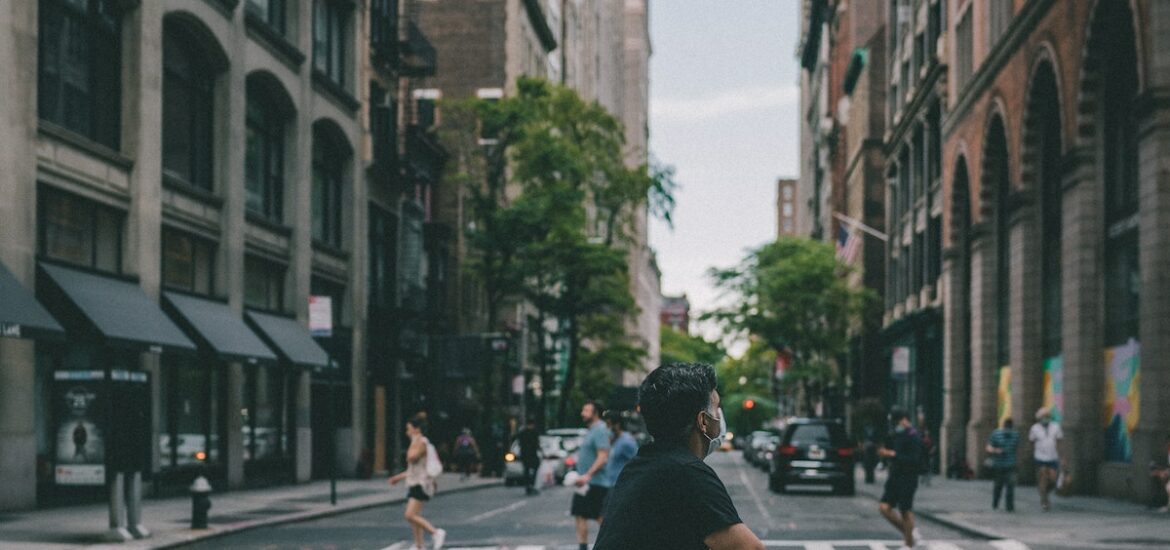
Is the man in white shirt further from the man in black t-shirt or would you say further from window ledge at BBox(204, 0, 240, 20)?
the man in black t-shirt

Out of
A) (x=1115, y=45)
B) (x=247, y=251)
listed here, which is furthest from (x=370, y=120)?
(x=1115, y=45)

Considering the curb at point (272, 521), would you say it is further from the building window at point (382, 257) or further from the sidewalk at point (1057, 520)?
the building window at point (382, 257)

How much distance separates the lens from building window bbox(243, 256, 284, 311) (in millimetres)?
37375

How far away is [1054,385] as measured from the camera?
39.8 meters

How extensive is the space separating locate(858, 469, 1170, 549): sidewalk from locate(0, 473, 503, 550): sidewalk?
10326mm

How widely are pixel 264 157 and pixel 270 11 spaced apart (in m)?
3.54

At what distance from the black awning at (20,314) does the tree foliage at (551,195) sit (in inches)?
1074

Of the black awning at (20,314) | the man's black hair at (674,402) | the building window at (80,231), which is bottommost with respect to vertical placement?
the man's black hair at (674,402)

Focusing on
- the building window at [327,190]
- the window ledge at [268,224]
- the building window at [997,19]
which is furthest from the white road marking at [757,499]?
the building window at [997,19]

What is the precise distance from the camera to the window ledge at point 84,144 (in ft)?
85.1

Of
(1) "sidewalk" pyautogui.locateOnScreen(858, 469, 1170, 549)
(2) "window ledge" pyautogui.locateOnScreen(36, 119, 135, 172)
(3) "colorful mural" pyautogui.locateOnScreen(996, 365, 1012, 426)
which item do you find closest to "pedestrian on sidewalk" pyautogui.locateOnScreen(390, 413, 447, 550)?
(1) "sidewalk" pyautogui.locateOnScreen(858, 469, 1170, 549)

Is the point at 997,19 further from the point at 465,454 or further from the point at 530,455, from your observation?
the point at 465,454

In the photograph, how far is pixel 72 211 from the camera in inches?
1084

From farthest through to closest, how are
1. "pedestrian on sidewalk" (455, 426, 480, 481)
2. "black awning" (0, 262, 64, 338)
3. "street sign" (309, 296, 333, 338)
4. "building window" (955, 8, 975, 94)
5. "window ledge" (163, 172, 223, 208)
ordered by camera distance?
"building window" (955, 8, 975, 94), "pedestrian on sidewalk" (455, 426, 480, 481), "window ledge" (163, 172, 223, 208), "street sign" (309, 296, 333, 338), "black awning" (0, 262, 64, 338)
